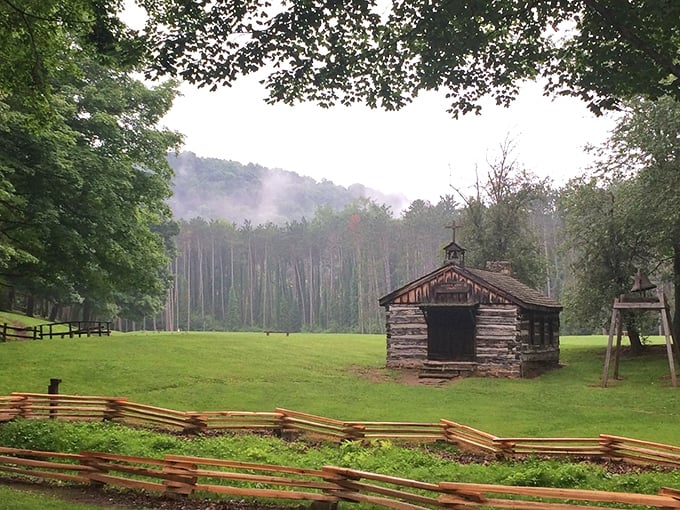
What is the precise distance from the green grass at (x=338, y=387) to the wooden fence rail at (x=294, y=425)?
2.95 metres

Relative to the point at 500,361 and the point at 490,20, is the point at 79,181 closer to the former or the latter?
the point at 490,20

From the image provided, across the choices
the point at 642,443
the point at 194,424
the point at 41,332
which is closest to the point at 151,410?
the point at 194,424

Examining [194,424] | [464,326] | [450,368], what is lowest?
[194,424]

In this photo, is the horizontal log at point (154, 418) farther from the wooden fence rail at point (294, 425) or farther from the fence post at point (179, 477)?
the fence post at point (179, 477)

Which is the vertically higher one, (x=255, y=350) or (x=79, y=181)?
(x=79, y=181)

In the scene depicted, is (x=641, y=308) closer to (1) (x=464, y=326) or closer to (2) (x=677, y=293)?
(2) (x=677, y=293)

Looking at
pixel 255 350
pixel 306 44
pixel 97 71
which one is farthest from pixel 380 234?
pixel 306 44

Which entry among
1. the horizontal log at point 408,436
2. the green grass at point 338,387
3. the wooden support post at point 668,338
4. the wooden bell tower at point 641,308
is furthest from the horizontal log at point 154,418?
the wooden support post at point 668,338

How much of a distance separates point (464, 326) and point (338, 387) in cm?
1069

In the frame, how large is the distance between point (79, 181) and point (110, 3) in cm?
1161

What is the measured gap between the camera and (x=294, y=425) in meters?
17.7

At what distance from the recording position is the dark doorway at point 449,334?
34781 mm

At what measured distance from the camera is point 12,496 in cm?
1047

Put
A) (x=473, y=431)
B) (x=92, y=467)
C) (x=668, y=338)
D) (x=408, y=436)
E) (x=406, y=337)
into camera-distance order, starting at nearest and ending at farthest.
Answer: (x=92, y=467)
(x=473, y=431)
(x=408, y=436)
(x=668, y=338)
(x=406, y=337)
